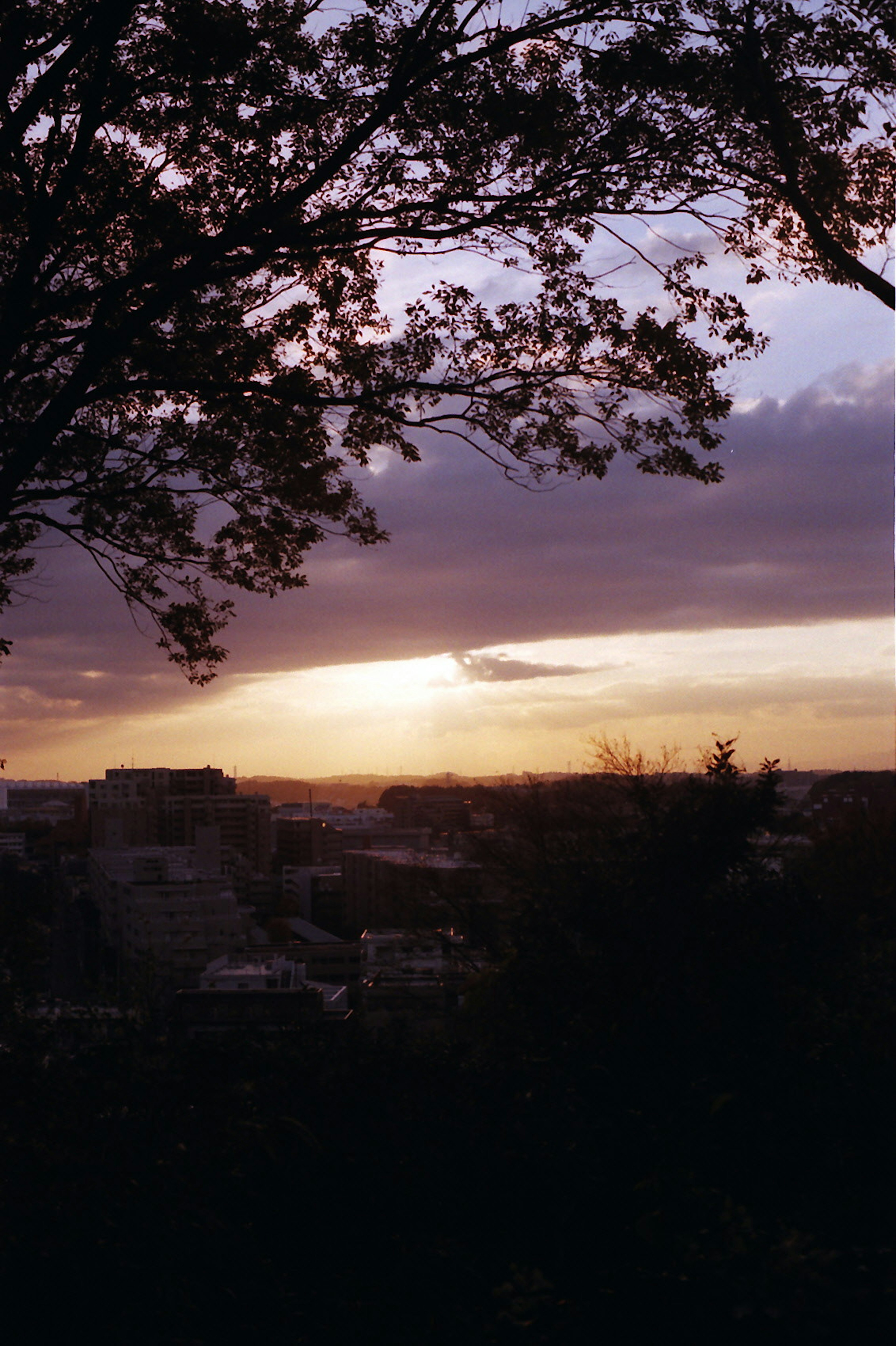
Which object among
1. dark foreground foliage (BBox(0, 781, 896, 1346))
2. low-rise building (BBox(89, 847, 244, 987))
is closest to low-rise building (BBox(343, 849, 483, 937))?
low-rise building (BBox(89, 847, 244, 987))

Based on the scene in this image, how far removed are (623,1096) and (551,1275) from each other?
4.61 ft

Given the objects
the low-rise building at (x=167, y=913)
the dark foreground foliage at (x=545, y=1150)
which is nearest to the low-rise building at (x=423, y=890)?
the low-rise building at (x=167, y=913)

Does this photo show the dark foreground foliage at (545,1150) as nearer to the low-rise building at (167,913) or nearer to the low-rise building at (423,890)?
the low-rise building at (167,913)

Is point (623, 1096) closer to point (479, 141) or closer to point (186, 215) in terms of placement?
point (479, 141)

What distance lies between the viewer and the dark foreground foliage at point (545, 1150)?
244cm

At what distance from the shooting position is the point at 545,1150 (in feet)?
11.1

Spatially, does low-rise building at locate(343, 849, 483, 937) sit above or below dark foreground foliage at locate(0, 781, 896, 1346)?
below

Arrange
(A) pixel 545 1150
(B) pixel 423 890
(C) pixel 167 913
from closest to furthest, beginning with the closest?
(A) pixel 545 1150 → (C) pixel 167 913 → (B) pixel 423 890

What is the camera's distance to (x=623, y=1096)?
13.4ft

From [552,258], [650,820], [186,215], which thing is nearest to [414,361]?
[552,258]

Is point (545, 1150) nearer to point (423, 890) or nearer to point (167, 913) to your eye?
point (167, 913)

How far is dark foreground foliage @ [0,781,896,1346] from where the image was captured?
2443 millimetres

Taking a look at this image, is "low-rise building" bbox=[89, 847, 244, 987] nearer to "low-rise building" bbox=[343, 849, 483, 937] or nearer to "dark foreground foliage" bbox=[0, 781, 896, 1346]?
"dark foreground foliage" bbox=[0, 781, 896, 1346]

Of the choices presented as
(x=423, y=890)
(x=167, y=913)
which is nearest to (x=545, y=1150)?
(x=167, y=913)
